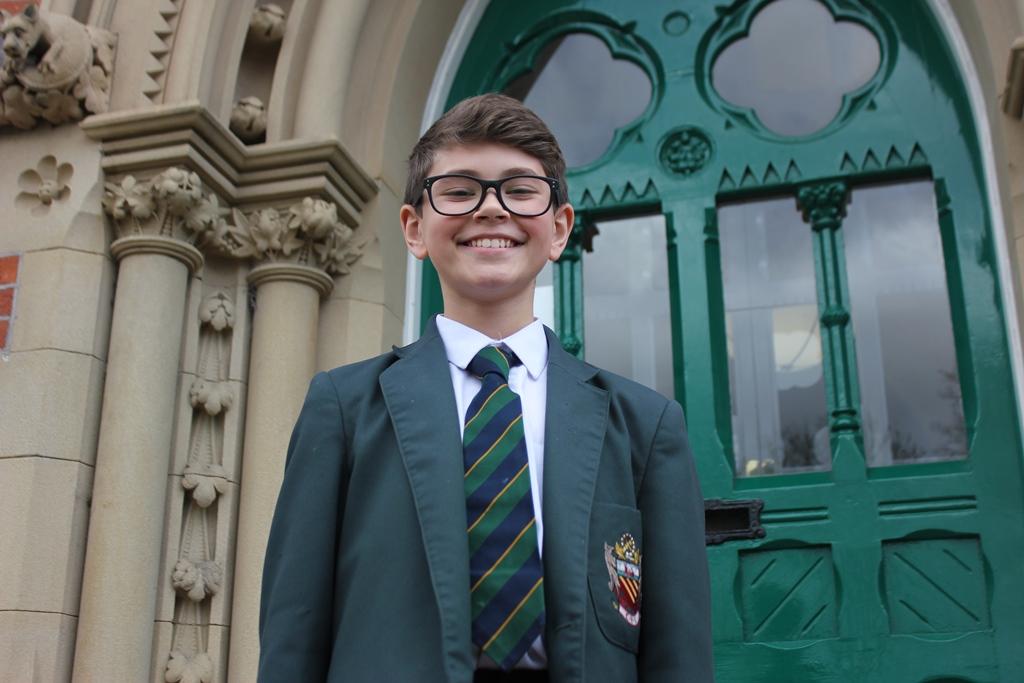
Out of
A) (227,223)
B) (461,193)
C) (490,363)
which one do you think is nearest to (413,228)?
(461,193)

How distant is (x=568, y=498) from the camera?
1432 millimetres

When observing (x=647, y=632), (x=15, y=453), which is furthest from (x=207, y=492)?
(x=647, y=632)

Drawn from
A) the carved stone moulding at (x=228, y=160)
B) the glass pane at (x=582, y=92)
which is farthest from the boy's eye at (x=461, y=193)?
the glass pane at (x=582, y=92)

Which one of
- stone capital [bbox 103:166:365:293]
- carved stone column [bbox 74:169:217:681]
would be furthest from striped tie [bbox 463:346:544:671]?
stone capital [bbox 103:166:365:293]

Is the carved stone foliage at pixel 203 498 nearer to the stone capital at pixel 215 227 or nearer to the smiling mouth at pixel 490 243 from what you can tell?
the stone capital at pixel 215 227

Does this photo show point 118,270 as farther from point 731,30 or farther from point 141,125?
point 731,30

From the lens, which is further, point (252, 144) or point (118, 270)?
point (252, 144)

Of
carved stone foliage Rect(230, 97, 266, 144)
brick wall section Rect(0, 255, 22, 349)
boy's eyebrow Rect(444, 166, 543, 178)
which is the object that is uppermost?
carved stone foliage Rect(230, 97, 266, 144)

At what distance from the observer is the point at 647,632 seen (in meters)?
1.49

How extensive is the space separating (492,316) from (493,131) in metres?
0.26

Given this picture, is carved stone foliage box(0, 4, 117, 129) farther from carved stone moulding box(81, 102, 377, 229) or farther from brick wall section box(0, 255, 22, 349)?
brick wall section box(0, 255, 22, 349)

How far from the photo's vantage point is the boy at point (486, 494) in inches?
53.8

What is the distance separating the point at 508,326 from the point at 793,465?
6.44ft

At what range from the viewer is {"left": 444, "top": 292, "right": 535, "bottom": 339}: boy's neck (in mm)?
1605
